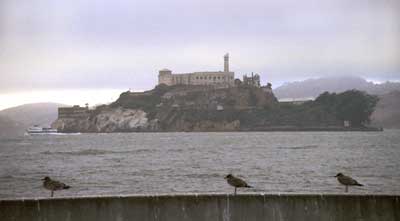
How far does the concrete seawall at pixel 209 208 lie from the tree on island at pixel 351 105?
18347 centimetres

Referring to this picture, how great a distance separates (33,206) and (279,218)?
142 inches

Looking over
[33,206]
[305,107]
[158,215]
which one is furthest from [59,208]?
[305,107]

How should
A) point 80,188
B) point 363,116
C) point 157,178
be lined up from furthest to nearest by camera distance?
point 363,116, point 157,178, point 80,188

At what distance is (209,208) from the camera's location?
9.65 meters

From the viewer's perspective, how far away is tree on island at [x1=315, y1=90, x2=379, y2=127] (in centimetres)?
19050

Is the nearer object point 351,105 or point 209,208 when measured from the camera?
point 209,208

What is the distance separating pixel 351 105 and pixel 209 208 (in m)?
186

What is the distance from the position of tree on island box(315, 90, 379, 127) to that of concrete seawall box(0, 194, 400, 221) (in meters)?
183

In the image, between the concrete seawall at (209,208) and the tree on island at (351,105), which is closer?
the concrete seawall at (209,208)

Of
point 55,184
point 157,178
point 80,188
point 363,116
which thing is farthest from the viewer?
point 363,116

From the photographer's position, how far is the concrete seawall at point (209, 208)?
9.36 metres

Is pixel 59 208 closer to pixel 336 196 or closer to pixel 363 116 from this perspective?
pixel 336 196

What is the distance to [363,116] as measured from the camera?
194375mm

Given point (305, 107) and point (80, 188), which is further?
point (305, 107)
